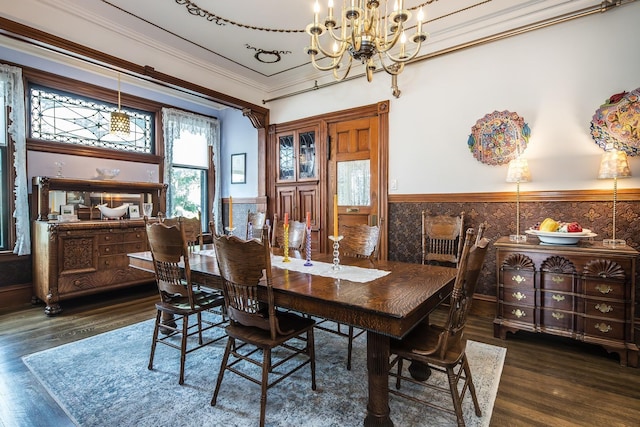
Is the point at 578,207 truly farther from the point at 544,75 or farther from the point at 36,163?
the point at 36,163

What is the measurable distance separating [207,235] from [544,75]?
5.02 m

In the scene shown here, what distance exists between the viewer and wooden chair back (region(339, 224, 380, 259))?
262 cm

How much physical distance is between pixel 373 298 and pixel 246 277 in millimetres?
655

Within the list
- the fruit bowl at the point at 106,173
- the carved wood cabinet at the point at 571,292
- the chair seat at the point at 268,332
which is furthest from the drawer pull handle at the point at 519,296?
the fruit bowl at the point at 106,173

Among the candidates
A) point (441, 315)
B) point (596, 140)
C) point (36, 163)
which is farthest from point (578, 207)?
point (36, 163)

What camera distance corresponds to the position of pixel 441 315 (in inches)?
133

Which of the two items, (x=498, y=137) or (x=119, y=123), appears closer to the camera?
(x=498, y=137)

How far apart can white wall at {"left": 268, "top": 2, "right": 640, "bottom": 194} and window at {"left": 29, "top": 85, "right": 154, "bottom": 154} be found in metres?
3.32

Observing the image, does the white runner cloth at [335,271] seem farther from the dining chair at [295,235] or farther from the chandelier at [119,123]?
the chandelier at [119,123]

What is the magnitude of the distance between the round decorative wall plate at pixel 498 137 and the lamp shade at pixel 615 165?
665mm

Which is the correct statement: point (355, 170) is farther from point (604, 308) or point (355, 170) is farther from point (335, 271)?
point (604, 308)

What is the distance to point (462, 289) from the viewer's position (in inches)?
59.6

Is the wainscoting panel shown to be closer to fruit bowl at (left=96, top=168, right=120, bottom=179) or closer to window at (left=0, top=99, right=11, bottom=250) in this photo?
fruit bowl at (left=96, top=168, right=120, bottom=179)

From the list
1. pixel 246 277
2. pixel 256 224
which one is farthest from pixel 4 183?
pixel 246 277
